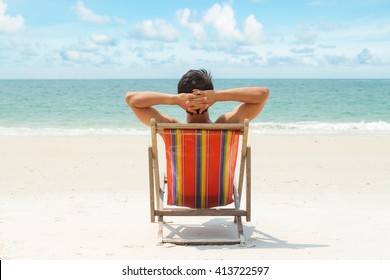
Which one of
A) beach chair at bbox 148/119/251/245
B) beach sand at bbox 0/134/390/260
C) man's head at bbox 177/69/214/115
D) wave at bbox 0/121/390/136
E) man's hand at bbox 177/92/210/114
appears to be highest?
man's head at bbox 177/69/214/115

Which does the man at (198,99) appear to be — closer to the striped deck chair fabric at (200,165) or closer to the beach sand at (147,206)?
the striped deck chair fabric at (200,165)

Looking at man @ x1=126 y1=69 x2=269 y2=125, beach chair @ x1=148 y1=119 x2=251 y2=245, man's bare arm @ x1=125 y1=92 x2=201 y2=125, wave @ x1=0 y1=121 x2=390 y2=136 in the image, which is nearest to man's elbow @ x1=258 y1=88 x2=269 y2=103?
man @ x1=126 y1=69 x2=269 y2=125

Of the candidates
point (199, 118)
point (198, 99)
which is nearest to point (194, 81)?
point (198, 99)

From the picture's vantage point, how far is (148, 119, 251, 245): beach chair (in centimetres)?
395

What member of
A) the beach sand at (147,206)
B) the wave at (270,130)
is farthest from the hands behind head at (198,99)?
the wave at (270,130)

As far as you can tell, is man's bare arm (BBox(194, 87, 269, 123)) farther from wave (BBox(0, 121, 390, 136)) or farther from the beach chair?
wave (BBox(0, 121, 390, 136))

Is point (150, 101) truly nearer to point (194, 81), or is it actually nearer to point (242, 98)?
point (194, 81)

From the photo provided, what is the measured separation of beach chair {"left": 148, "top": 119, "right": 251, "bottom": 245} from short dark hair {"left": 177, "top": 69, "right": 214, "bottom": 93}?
39cm

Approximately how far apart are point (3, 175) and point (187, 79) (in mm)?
5003

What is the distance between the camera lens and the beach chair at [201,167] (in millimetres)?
3949

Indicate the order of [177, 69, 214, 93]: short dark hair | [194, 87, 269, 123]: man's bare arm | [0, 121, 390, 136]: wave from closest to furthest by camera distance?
[194, 87, 269, 123]: man's bare arm, [177, 69, 214, 93]: short dark hair, [0, 121, 390, 136]: wave

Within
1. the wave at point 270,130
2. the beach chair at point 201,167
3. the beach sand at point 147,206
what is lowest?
the wave at point 270,130

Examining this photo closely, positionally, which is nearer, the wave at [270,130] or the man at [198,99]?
the man at [198,99]

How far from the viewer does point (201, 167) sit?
4117 mm
